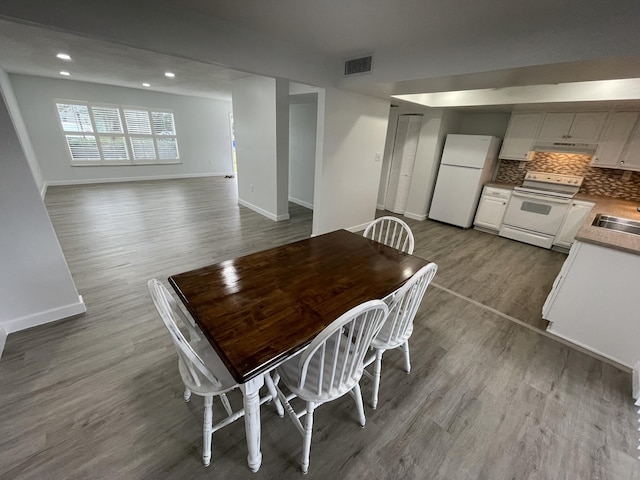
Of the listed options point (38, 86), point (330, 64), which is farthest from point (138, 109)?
point (330, 64)

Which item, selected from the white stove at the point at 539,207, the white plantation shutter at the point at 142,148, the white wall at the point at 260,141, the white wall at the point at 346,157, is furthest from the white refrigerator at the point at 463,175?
the white plantation shutter at the point at 142,148

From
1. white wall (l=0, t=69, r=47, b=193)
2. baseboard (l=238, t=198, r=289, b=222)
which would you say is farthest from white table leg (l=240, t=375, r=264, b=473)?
white wall (l=0, t=69, r=47, b=193)

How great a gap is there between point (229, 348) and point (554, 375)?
230 centimetres

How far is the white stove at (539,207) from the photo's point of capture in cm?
378

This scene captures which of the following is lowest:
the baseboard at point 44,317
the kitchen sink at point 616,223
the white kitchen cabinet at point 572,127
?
the baseboard at point 44,317

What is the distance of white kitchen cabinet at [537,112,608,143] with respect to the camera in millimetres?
3486

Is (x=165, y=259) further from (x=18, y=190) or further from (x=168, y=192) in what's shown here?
(x=168, y=192)

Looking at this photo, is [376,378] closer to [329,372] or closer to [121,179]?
[329,372]

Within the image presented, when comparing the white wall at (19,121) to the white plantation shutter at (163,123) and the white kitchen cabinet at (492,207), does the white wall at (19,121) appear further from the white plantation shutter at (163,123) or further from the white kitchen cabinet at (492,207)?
the white kitchen cabinet at (492,207)

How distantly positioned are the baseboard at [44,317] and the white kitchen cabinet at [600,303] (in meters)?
4.11

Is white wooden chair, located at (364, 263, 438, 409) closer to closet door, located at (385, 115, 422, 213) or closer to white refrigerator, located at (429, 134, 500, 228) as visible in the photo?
white refrigerator, located at (429, 134, 500, 228)

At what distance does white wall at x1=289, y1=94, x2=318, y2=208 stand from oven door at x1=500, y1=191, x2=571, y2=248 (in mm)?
3659

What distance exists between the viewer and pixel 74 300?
2.17m

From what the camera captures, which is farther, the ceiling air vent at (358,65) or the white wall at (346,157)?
the white wall at (346,157)
